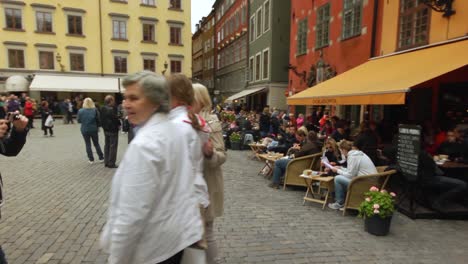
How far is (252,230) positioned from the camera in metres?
4.42

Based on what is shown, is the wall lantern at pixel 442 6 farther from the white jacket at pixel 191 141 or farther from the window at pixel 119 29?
the window at pixel 119 29

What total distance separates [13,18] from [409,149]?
32812mm

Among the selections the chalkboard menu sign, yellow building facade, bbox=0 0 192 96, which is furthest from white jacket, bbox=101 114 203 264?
yellow building facade, bbox=0 0 192 96

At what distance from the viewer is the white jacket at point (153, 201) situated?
1.48 m

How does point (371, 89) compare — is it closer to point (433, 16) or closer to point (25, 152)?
point (433, 16)

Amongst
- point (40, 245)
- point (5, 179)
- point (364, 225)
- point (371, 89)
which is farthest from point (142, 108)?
point (5, 179)

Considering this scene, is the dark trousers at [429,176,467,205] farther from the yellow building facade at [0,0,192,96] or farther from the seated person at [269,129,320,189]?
the yellow building facade at [0,0,192,96]

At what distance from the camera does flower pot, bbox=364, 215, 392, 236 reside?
4250mm

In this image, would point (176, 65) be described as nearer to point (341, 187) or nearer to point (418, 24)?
point (418, 24)

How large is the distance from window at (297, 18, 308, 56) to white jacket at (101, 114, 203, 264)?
15379 mm

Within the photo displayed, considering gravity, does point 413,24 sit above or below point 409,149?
above

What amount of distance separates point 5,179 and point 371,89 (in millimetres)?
8081

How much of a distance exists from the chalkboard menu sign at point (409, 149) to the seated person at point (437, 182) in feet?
0.45

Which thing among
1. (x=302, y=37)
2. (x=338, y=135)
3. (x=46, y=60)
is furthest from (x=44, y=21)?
(x=338, y=135)
